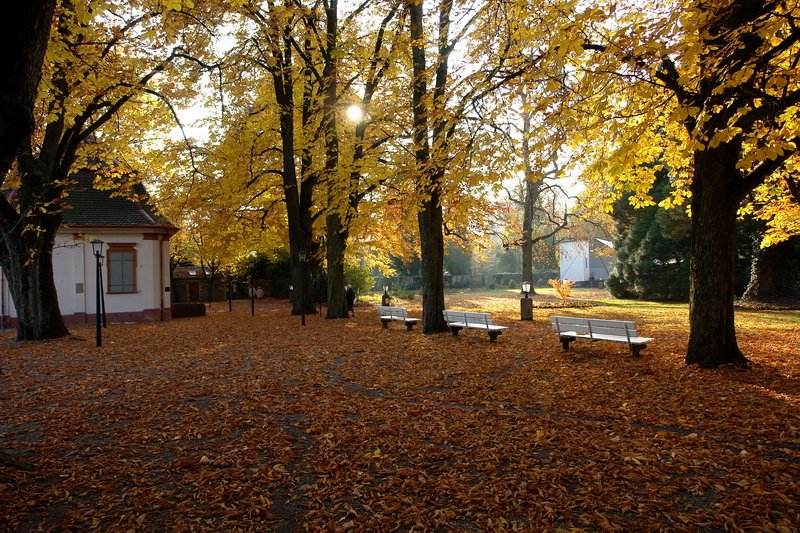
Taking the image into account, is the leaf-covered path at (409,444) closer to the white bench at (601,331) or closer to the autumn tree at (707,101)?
the white bench at (601,331)

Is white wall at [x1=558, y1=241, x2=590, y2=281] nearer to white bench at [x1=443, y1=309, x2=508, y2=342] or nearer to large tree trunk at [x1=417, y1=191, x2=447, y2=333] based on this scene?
white bench at [x1=443, y1=309, x2=508, y2=342]

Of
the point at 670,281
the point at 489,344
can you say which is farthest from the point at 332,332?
the point at 670,281

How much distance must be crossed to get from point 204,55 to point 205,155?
205 inches

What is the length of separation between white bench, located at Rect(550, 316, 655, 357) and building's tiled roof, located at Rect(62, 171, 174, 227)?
16.0 meters

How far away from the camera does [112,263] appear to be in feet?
65.2

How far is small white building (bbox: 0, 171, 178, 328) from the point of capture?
1917 centimetres

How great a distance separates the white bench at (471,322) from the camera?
11.5 metres

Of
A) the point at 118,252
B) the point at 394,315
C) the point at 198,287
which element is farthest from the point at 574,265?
the point at 118,252

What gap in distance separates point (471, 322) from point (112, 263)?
49.9ft

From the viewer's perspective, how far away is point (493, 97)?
326 inches

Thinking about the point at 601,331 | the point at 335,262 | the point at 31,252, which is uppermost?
the point at 31,252

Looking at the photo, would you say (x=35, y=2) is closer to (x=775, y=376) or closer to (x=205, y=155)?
(x=775, y=376)

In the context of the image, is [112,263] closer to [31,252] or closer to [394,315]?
[31,252]

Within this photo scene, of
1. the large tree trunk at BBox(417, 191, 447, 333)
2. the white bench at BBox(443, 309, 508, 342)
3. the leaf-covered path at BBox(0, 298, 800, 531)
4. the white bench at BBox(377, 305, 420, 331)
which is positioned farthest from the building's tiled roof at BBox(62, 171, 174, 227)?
the white bench at BBox(443, 309, 508, 342)
